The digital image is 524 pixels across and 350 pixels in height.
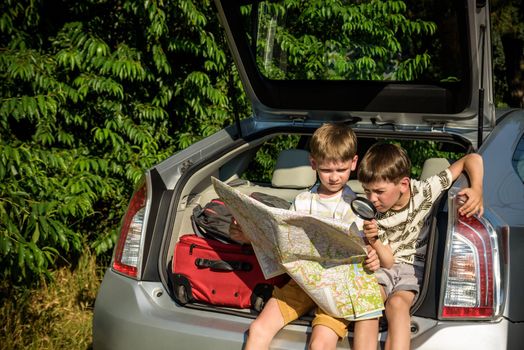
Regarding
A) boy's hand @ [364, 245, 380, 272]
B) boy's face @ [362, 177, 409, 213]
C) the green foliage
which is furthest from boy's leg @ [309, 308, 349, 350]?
the green foliage

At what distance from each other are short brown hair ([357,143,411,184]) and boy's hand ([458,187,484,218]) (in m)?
0.31

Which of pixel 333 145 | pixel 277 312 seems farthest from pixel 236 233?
pixel 333 145

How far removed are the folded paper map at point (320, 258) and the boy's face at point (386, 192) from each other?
0.95ft

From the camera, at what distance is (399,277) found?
9.11 feet

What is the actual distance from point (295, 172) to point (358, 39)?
1193 mm

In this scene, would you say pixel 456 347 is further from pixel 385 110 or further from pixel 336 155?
pixel 385 110

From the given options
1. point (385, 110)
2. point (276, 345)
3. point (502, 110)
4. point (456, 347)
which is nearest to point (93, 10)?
point (385, 110)

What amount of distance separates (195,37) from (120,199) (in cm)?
138

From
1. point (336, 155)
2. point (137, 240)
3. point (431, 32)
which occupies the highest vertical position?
point (431, 32)

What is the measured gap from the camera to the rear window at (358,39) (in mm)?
3445

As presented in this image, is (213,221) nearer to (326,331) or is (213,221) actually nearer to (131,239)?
(131,239)

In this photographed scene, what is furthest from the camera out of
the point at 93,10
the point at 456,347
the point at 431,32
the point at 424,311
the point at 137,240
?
the point at 93,10

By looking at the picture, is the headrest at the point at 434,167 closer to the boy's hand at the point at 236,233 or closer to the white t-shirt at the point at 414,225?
the white t-shirt at the point at 414,225

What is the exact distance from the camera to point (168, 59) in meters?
5.65
